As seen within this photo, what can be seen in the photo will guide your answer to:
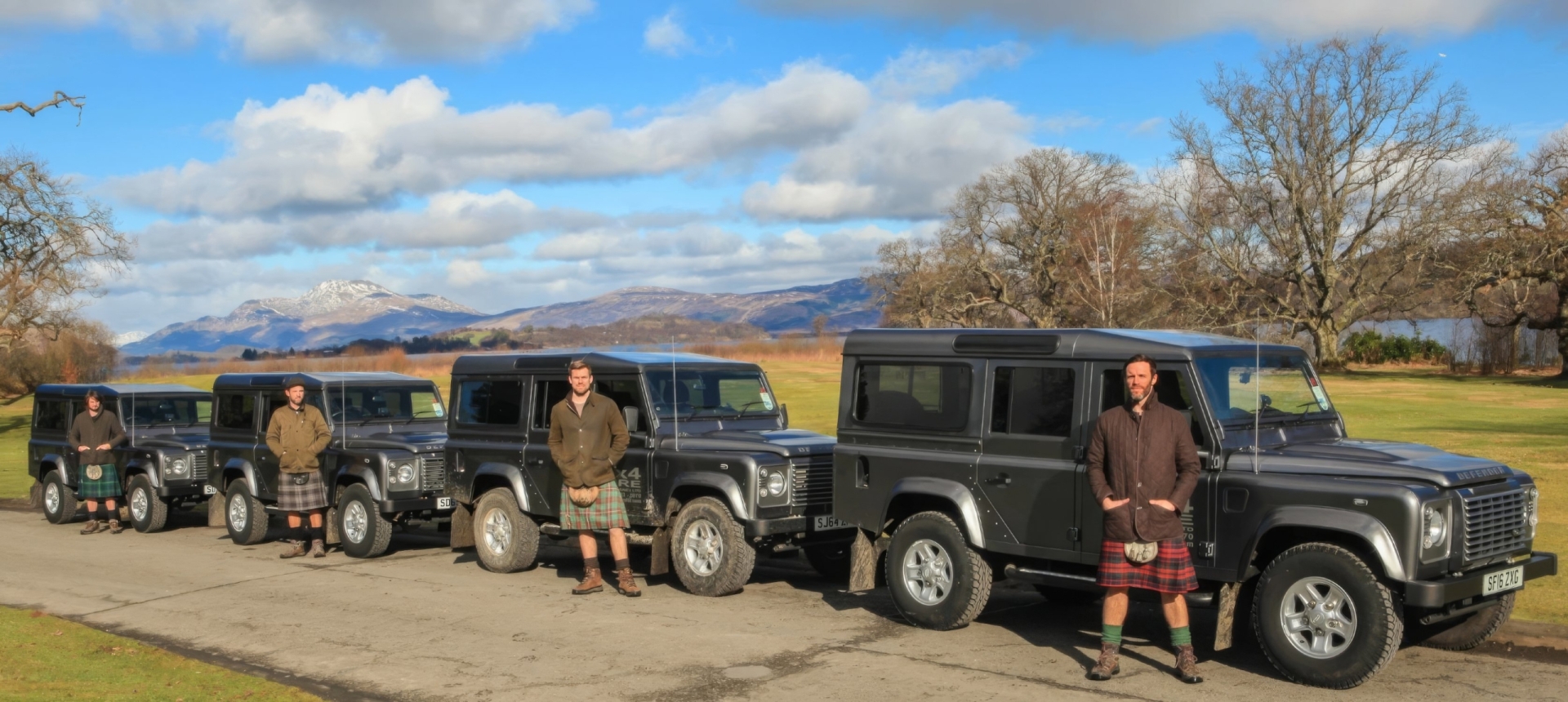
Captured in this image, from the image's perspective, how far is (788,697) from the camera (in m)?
7.50

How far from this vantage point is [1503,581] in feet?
24.0

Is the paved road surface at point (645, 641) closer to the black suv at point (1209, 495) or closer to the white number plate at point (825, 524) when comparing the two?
the black suv at point (1209, 495)

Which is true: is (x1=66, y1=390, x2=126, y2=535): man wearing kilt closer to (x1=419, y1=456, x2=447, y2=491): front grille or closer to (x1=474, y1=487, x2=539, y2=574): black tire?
(x1=419, y1=456, x2=447, y2=491): front grille

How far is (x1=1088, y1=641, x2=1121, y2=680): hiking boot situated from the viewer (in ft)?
25.1

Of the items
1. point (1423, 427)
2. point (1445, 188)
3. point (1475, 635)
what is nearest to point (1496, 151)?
point (1445, 188)

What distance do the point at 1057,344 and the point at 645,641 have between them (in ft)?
11.8

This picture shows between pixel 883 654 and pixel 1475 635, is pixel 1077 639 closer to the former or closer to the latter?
pixel 883 654

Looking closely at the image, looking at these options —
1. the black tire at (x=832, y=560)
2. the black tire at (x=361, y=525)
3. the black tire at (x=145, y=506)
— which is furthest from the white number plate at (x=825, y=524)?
the black tire at (x=145, y=506)

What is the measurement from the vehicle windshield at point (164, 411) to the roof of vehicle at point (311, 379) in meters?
1.94

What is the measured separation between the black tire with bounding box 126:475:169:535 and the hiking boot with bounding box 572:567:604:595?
9023 millimetres

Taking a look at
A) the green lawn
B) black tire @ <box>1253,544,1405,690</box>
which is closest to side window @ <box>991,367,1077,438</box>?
black tire @ <box>1253,544,1405,690</box>

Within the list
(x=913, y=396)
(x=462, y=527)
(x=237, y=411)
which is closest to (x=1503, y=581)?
(x=913, y=396)

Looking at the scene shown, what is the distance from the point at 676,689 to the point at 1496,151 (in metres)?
53.6

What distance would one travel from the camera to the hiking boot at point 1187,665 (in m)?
7.53
